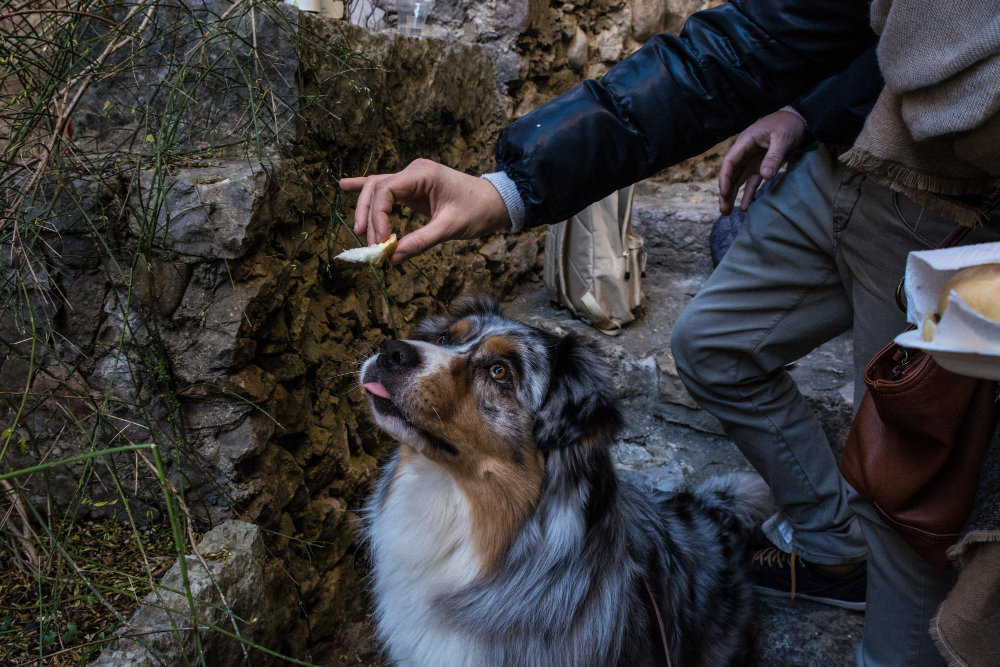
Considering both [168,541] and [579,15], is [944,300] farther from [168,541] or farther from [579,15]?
[579,15]

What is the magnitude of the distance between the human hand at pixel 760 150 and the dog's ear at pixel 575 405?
0.72 meters

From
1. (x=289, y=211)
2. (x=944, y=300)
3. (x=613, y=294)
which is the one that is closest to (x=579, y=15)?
(x=613, y=294)

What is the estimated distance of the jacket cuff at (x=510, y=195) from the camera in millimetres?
1659

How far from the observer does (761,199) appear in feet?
6.16

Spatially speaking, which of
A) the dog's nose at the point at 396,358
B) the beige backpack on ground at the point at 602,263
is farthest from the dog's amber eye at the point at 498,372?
the beige backpack on ground at the point at 602,263

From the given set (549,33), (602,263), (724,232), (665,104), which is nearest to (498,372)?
(665,104)

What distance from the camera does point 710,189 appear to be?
4.75 meters

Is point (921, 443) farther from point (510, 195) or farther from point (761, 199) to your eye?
point (510, 195)

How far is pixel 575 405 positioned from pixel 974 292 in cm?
111

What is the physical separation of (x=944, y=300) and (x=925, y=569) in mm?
1011

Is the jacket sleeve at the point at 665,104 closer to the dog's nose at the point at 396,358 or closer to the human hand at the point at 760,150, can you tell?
the human hand at the point at 760,150

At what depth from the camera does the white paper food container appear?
2.33 feet

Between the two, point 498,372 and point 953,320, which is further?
point 498,372

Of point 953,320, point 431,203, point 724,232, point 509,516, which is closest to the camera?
point 953,320
